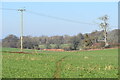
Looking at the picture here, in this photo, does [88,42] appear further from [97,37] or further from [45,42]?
[45,42]

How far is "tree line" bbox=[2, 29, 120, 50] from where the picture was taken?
242ft

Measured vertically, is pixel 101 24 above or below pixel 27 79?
above

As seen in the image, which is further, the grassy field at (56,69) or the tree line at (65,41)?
the tree line at (65,41)

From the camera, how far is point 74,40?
272 feet

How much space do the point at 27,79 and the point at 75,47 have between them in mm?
60890

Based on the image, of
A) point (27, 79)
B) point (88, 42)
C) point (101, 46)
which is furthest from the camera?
point (88, 42)

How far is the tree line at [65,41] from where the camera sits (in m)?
73.9

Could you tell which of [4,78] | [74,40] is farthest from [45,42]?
[4,78]

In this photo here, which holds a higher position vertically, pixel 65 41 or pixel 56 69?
pixel 65 41

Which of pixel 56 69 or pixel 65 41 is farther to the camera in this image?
pixel 65 41

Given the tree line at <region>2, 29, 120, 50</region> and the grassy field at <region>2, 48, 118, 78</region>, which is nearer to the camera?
the grassy field at <region>2, 48, 118, 78</region>

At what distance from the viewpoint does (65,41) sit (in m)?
85.6

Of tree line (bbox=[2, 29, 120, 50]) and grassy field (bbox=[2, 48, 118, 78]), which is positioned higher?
tree line (bbox=[2, 29, 120, 50])

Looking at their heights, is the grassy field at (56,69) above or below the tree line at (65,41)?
below
